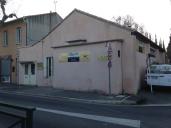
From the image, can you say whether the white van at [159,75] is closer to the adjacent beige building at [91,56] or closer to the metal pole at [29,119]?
the adjacent beige building at [91,56]

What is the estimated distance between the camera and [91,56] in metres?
21.6

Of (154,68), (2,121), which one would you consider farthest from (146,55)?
(2,121)

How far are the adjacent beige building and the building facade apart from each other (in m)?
4.23

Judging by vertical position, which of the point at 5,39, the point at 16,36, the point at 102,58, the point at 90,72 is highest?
the point at 16,36

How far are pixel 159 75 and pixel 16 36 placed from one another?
1605cm

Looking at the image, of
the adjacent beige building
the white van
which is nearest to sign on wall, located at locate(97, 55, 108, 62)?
the adjacent beige building

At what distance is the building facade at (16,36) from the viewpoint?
1203 inches

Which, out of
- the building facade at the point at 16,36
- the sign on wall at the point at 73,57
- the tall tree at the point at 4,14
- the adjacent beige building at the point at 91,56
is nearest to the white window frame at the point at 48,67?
the adjacent beige building at the point at 91,56

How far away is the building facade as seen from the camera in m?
30.5

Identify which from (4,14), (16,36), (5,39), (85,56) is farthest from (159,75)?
(5,39)

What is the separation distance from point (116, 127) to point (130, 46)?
11.6 metres

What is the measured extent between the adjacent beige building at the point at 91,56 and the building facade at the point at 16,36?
4.23 meters

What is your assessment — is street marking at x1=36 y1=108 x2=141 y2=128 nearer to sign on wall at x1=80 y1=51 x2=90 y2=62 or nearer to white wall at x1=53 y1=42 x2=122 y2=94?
white wall at x1=53 y1=42 x2=122 y2=94

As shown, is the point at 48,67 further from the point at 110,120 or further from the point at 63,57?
the point at 110,120
